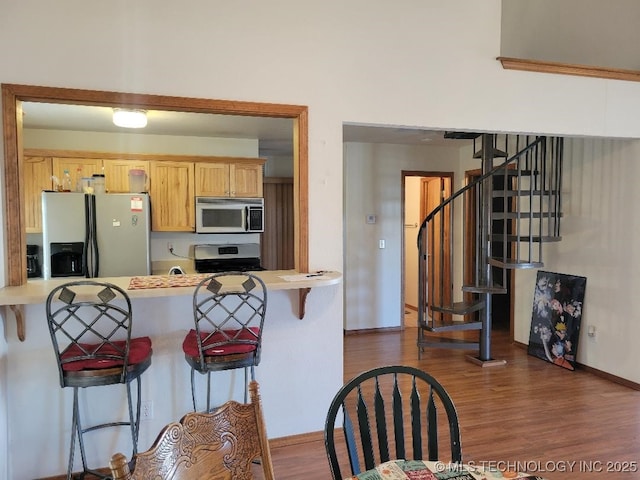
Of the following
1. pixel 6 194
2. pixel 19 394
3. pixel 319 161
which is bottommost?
pixel 19 394

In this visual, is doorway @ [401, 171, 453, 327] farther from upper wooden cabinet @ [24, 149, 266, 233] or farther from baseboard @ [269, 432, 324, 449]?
baseboard @ [269, 432, 324, 449]

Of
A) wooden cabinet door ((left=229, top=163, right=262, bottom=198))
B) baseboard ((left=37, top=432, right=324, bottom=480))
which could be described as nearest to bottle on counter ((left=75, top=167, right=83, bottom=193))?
wooden cabinet door ((left=229, top=163, right=262, bottom=198))

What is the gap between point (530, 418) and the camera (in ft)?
10.6

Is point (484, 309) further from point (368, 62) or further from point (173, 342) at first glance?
point (173, 342)

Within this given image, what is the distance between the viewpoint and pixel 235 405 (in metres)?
1.24

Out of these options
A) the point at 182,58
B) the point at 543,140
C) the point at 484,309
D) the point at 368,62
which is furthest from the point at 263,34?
the point at 484,309

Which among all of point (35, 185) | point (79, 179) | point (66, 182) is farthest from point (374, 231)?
point (35, 185)

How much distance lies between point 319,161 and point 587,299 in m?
3.02

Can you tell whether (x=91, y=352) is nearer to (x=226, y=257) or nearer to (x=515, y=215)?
(x=226, y=257)

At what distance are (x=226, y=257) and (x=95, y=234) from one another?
1497 millimetres

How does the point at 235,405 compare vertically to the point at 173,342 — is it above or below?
above

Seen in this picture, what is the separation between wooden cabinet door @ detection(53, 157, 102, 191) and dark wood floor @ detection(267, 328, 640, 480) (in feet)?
11.0

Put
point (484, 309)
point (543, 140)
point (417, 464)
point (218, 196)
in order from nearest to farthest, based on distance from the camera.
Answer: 1. point (417, 464)
2. point (543, 140)
3. point (484, 309)
4. point (218, 196)

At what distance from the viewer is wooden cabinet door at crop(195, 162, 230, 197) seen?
512 cm
